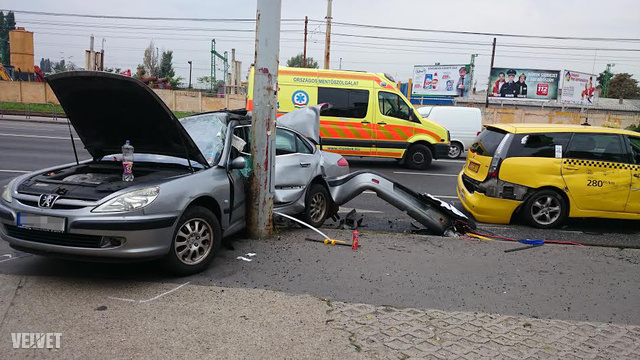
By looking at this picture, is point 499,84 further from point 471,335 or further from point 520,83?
point 471,335

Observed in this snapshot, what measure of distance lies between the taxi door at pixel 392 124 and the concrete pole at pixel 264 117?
800 cm

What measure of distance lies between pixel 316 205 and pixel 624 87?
8562cm

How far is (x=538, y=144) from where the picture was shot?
7254 millimetres

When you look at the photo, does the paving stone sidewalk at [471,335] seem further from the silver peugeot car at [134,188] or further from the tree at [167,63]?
the tree at [167,63]

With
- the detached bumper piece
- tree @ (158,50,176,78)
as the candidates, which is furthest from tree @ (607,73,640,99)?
the detached bumper piece

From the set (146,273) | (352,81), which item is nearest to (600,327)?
(146,273)

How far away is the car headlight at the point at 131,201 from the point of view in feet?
12.9

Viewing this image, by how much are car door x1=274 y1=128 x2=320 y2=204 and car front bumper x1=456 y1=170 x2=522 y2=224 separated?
270 cm

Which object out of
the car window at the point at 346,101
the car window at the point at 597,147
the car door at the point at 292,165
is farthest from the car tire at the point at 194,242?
→ the car window at the point at 346,101

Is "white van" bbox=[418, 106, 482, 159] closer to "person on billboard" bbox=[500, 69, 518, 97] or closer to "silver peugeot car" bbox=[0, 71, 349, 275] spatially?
"silver peugeot car" bbox=[0, 71, 349, 275]

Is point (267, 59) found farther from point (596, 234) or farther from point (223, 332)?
point (596, 234)

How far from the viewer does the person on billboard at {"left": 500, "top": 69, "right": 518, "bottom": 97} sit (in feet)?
137

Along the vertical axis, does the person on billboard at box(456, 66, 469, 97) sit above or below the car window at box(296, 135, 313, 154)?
above

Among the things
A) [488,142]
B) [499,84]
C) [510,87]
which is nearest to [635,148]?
[488,142]
